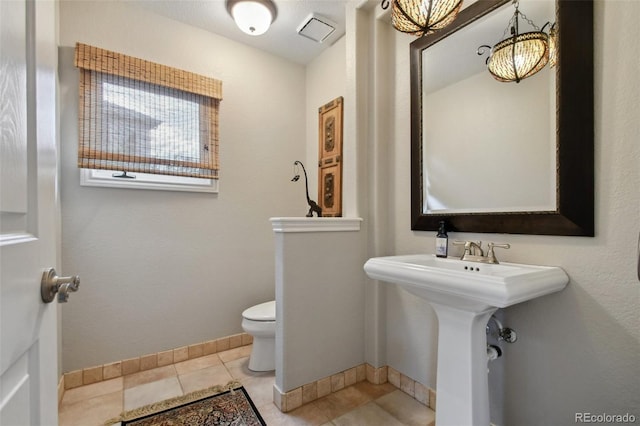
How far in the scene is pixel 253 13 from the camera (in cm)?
194

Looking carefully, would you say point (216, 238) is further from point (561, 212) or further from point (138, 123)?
point (561, 212)

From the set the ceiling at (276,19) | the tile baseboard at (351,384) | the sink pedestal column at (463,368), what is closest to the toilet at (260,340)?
the tile baseboard at (351,384)

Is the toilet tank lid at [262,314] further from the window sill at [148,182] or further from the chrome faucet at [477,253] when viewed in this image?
the chrome faucet at [477,253]

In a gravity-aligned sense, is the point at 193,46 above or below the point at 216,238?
above

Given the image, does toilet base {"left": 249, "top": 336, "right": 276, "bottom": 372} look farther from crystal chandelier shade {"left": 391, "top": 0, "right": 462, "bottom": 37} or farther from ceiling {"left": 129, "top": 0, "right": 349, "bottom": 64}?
ceiling {"left": 129, "top": 0, "right": 349, "bottom": 64}

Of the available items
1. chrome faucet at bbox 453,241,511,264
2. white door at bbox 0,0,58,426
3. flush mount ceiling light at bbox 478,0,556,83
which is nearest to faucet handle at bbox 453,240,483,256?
chrome faucet at bbox 453,241,511,264

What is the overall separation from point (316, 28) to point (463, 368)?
2.43 meters

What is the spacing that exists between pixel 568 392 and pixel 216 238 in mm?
2235

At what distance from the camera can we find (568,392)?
3.78ft

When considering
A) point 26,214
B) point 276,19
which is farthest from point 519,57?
point 26,214

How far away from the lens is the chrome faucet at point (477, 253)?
1.31m

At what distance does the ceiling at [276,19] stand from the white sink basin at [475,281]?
1.85m

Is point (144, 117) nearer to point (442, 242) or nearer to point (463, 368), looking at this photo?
point (442, 242)

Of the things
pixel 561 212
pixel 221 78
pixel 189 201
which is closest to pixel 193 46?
pixel 221 78
